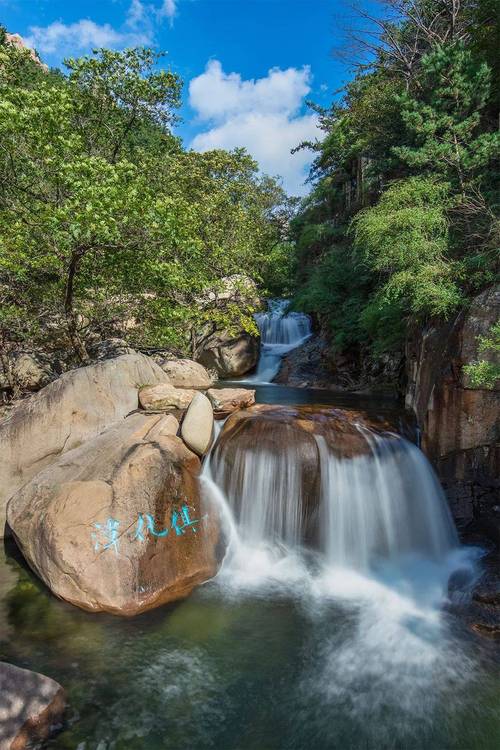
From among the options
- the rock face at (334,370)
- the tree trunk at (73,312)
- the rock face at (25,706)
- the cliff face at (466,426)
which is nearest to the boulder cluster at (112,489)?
the rock face at (25,706)

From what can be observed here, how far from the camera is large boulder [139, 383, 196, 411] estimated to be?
308 inches

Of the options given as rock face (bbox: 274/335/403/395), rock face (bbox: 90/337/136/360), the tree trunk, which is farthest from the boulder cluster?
rock face (bbox: 274/335/403/395)

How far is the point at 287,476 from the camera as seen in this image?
6.66m

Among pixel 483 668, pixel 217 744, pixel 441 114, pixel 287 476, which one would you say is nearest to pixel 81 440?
pixel 287 476

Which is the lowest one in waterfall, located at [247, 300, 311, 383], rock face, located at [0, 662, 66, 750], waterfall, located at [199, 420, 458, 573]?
rock face, located at [0, 662, 66, 750]

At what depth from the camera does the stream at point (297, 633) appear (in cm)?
368

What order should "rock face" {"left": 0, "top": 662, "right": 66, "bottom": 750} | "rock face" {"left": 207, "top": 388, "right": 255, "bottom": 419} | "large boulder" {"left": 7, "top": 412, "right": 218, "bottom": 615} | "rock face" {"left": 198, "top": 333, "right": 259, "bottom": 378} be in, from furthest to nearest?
"rock face" {"left": 198, "top": 333, "right": 259, "bottom": 378} < "rock face" {"left": 207, "top": 388, "right": 255, "bottom": 419} < "large boulder" {"left": 7, "top": 412, "right": 218, "bottom": 615} < "rock face" {"left": 0, "top": 662, "right": 66, "bottom": 750}

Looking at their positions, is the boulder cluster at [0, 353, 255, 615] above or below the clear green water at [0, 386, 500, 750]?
above

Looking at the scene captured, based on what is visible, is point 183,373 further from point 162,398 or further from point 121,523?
point 121,523

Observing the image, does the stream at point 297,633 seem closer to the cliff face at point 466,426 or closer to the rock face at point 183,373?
the cliff face at point 466,426

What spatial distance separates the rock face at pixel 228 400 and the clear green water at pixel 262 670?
306 cm

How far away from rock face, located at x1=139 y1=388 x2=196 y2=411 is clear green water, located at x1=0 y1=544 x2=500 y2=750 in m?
3.26

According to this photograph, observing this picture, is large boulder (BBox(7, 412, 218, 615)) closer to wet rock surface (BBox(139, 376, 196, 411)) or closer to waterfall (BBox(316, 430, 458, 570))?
wet rock surface (BBox(139, 376, 196, 411))

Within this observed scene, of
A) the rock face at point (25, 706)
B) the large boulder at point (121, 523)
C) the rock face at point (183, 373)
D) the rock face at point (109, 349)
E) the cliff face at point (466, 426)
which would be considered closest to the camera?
the rock face at point (25, 706)
